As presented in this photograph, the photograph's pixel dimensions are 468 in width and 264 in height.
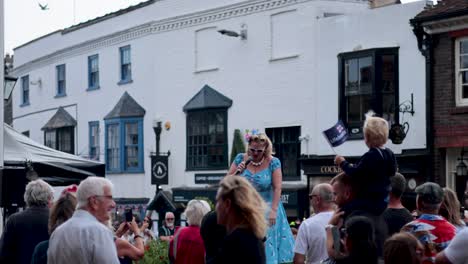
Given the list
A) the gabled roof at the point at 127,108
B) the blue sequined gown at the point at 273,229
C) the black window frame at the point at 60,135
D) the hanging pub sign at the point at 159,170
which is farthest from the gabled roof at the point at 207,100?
the blue sequined gown at the point at 273,229

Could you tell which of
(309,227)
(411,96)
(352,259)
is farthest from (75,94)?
(352,259)

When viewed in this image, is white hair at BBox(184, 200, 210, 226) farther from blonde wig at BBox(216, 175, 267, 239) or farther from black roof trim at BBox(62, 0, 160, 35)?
black roof trim at BBox(62, 0, 160, 35)

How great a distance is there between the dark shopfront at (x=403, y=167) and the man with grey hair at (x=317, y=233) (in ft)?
44.3

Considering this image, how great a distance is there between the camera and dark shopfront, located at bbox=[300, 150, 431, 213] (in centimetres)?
2495

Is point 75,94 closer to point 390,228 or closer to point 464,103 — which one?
point 464,103

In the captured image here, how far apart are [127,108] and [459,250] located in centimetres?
2868

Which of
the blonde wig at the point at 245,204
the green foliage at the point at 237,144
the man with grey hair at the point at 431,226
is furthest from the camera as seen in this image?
the green foliage at the point at 237,144

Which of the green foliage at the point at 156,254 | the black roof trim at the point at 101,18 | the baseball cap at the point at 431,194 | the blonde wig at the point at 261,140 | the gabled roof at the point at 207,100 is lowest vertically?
the green foliage at the point at 156,254

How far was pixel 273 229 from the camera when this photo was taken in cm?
994

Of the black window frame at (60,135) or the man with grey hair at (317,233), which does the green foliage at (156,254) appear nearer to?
the man with grey hair at (317,233)

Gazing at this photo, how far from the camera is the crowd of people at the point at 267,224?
6262 mm

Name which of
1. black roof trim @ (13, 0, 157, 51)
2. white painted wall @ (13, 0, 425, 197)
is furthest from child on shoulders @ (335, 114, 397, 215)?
black roof trim @ (13, 0, 157, 51)

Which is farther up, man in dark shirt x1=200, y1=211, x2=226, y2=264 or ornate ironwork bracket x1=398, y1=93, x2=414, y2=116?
ornate ironwork bracket x1=398, y1=93, x2=414, y2=116

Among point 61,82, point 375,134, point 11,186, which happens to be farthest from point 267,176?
point 61,82
